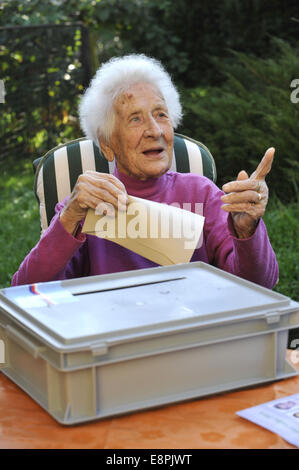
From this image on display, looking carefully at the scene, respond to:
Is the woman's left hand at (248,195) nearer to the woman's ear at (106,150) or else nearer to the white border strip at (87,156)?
the woman's ear at (106,150)

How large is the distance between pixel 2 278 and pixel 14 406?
3.04 metres

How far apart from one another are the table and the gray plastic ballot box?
0.07ft

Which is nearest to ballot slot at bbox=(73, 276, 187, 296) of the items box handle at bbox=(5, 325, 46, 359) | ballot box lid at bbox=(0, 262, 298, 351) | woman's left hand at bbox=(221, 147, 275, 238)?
ballot box lid at bbox=(0, 262, 298, 351)

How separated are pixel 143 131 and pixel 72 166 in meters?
0.46

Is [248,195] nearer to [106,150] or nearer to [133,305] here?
[133,305]

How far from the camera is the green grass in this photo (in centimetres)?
402

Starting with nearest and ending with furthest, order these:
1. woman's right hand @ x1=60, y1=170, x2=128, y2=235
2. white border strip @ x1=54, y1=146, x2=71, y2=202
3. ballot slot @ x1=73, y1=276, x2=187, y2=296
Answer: ballot slot @ x1=73, y1=276, x2=187, y2=296
woman's right hand @ x1=60, y1=170, x2=128, y2=235
white border strip @ x1=54, y1=146, x2=71, y2=202

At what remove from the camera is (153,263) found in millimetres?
2273

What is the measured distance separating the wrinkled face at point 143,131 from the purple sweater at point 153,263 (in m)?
0.08

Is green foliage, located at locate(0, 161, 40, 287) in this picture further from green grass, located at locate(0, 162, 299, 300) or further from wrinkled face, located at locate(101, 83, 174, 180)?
wrinkled face, located at locate(101, 83, 174, 180)

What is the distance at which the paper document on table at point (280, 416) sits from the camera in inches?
50.6

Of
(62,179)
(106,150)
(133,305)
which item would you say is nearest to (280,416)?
(133,305)

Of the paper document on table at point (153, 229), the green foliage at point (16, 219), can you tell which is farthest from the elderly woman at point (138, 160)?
the green foliage at point (16, 219)

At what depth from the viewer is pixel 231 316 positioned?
4.63 ft
